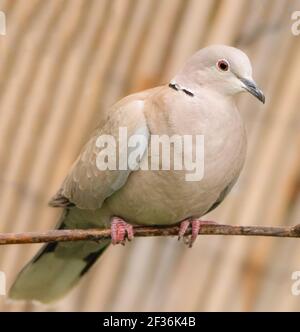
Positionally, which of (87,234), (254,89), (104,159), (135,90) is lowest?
(87,234)

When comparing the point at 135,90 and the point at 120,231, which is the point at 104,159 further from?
the point at 135,90

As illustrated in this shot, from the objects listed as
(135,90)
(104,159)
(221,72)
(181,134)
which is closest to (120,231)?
(104,159)

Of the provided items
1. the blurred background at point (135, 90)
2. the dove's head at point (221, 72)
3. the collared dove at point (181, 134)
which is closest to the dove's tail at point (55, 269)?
the blurred background at point (135, 90)

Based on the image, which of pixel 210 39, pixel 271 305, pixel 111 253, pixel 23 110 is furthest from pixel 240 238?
pixel 23 110

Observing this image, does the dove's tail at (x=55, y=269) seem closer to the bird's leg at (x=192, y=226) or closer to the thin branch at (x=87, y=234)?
the bird's leg at (x=192, y=226)

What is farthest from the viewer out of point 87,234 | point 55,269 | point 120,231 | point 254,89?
point 55,269

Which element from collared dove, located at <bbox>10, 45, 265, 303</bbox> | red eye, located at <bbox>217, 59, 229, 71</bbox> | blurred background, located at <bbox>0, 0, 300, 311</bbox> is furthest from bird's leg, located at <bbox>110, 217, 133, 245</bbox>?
blurred background, located at <bbox>0, 0, 300, 311</bbox>

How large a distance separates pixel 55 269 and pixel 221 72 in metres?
0.86

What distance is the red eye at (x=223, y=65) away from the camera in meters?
2.18

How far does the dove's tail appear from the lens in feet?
8.66

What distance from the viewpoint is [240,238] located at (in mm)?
2885

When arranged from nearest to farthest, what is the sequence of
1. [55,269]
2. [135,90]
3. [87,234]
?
[87,234]
[55,269]
[135,90]

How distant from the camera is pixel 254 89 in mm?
2129

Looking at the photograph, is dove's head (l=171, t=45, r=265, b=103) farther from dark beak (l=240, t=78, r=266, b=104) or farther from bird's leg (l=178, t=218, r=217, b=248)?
bird's leg (l=178, t=218, r=217, b=248)
